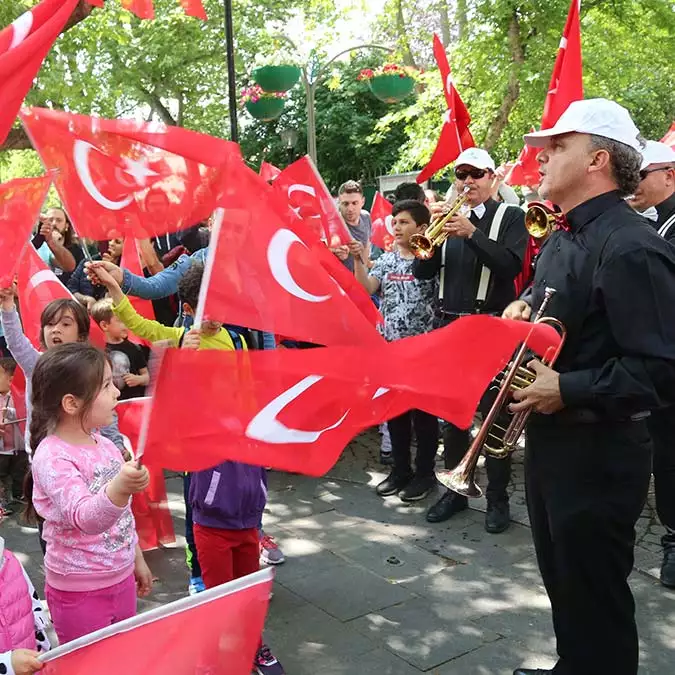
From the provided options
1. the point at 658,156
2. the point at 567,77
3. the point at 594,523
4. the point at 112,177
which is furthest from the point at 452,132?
the point at 594,523

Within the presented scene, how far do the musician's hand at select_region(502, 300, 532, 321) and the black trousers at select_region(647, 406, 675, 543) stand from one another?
1590 mm

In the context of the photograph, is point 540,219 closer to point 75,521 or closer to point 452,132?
point 75,521

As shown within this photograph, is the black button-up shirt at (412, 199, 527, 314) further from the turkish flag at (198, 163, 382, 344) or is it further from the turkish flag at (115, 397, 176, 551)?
the turkish flag at (198, 163, 382, 344)

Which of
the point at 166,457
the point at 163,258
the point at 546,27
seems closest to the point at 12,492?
the point at 163,258

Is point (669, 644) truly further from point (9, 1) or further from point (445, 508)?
point (9, 1)

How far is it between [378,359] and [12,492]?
458 centimetres

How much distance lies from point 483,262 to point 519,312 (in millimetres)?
2012

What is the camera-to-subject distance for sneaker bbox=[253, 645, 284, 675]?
347 centimetres

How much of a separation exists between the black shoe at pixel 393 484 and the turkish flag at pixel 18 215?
3.13m

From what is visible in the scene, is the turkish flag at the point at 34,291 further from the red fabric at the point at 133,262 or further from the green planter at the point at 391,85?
the green planter at the point at 391,85

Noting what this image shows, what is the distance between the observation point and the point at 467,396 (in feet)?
8.92

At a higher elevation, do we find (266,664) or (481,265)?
(481,265)

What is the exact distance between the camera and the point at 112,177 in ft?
12.5

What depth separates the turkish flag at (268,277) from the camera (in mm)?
2463
